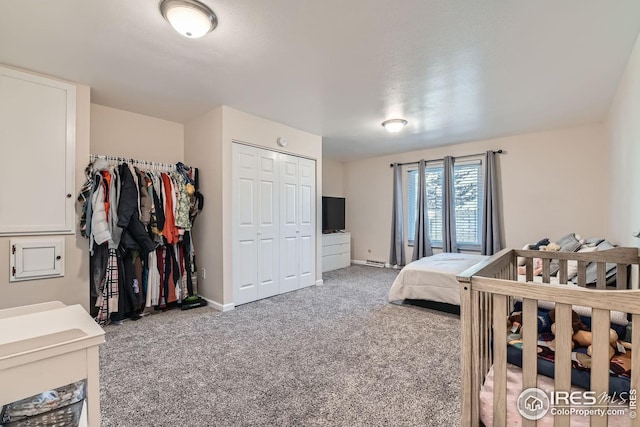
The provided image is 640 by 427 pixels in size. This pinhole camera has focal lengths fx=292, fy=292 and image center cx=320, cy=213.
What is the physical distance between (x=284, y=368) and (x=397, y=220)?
163 inches

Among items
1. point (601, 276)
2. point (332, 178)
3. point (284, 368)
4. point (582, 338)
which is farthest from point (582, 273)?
point (332, 178)

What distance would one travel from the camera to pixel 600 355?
0.88 meters

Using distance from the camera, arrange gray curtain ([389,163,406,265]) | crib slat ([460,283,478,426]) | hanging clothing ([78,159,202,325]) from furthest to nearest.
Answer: gray curtain ([389,163,406,265]) → hanging clothing ([78,159,202,325]) → crib slat ([460,283,478,426])

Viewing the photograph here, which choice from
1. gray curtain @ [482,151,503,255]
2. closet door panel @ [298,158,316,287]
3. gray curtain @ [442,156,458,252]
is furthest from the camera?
gray curtain @ [442,156,458,252]

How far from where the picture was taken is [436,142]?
16.1 ft

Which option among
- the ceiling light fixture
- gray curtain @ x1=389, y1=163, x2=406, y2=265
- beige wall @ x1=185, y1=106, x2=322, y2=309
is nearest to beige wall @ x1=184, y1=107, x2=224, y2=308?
beige wall @ x1=185, y1=106, x2=322, y2=309

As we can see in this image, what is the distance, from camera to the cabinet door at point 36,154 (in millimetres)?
2322

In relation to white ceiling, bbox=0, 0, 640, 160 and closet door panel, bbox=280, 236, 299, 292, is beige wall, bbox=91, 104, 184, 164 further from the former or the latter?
closet door panel, bbox=280, 236, 299, 292

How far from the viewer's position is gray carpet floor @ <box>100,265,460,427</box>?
1573 millimetres

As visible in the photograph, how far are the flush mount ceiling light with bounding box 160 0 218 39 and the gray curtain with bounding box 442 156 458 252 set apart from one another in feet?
14.1

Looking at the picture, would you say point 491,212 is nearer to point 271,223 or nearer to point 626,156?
point 626,156

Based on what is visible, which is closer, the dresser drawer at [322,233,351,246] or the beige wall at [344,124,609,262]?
the beige wall at [344,124,609,262]

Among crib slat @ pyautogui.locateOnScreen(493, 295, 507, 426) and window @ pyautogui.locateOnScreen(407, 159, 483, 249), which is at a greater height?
window @ pyautogui.locateOnScreen(407, 159, 483, 249)

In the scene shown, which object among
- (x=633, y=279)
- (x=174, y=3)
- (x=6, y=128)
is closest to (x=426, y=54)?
(x=174, y=3)
